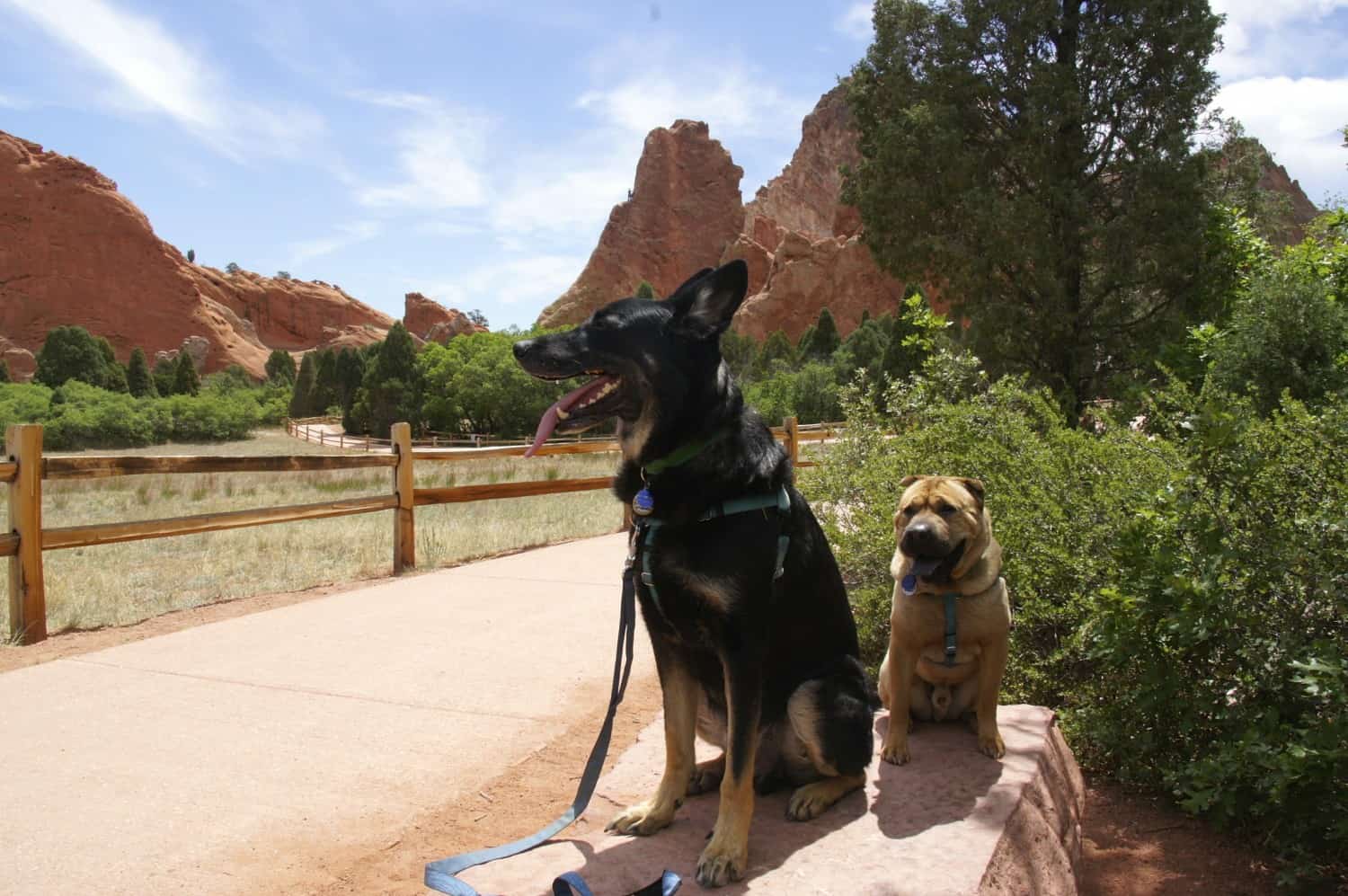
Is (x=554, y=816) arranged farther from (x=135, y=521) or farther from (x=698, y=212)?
(x=698, y=212)

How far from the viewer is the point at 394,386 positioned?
60.7 metres

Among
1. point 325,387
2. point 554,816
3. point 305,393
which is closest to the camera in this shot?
point 554,816

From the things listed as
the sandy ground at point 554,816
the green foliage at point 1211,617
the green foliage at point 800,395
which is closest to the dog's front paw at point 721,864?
the sandy ground at point 554,816

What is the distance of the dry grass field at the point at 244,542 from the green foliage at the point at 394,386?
133 feet

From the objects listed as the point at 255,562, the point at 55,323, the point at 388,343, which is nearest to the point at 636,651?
the point at 255,562

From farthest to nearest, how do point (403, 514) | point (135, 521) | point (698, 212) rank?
point (698, 212) < point (403, 514) < point (135, 521)

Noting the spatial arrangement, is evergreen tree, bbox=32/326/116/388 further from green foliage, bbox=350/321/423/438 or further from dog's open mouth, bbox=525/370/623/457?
dog's open mouth, bbox=525/370/623/457

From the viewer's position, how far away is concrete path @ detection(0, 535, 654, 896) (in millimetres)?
3039

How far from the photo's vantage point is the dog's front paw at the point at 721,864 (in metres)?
2.37

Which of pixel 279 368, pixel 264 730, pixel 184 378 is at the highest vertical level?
pixel 279 368

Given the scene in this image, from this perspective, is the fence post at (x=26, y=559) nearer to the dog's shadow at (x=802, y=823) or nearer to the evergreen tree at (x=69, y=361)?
the dog's shadow at (x=802, y=823)

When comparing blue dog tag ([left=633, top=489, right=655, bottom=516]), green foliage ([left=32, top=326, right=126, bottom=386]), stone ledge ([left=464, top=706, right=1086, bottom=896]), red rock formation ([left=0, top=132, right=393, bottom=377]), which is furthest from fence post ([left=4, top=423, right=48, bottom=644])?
red rock formation ([left=0, top=132, right=393, bottom=377])

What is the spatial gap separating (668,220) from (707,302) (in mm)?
120981


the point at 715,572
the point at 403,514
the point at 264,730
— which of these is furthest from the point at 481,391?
the point at 715,572
